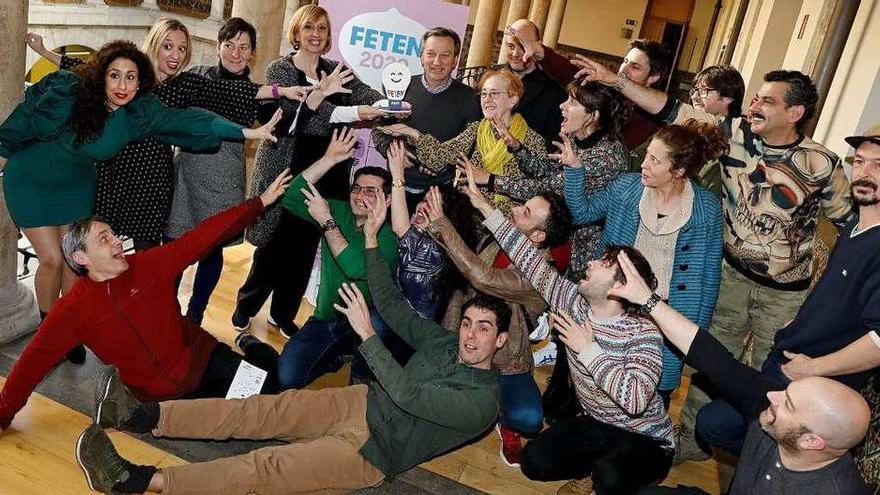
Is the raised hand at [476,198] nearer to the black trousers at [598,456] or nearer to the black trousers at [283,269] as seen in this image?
the black trousers at [598,456]

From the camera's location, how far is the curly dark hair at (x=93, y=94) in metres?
3.15

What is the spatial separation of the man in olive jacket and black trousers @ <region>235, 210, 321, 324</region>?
127 cm

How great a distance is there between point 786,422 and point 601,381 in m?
0.71

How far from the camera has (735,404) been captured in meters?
2.60

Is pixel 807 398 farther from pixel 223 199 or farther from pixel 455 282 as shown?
pixel 223 199

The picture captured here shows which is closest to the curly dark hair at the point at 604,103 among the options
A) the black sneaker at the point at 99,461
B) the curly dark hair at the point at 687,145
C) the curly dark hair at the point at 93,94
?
the curly dark hair at the point at 687,145

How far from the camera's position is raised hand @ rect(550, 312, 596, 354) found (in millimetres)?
2814

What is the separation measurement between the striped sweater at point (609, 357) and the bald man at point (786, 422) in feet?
0.67

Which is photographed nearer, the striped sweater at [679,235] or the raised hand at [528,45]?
the striped sweater at [679,235]

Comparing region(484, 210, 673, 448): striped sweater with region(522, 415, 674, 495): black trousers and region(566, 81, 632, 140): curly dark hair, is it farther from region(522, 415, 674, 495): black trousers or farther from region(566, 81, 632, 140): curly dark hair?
region(566, 81, 632, 140): curly dark hair

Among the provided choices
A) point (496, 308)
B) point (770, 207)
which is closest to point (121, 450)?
point (496, 308)

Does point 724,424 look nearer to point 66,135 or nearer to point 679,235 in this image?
point 679,235

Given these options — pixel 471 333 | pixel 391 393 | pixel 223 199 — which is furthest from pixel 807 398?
pixel 223 199

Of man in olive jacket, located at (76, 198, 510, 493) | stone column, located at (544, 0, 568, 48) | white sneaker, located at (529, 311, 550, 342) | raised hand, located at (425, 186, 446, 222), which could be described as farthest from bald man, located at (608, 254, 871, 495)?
stone column, located at (544, 0, 568, 48)
